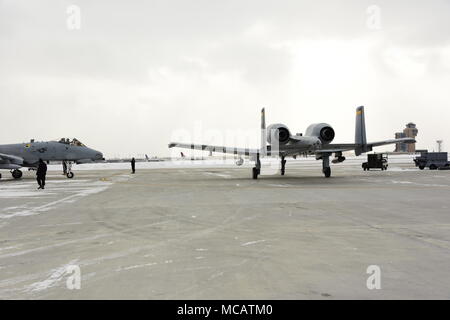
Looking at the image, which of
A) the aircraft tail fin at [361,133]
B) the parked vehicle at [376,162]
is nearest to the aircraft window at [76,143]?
the aircraft tail fin at [361,133]

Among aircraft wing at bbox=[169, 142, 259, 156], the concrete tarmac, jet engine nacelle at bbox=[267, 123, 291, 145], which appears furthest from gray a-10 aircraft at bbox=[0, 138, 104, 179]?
the concrete tarmac

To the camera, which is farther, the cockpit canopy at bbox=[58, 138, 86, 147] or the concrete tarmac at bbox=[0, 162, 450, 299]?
the cockpit canopy at bbox=[58, 138, 86, 147]

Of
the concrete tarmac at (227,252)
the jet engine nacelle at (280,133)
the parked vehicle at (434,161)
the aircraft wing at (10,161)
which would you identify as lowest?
the concrete tarmac at (227,252)

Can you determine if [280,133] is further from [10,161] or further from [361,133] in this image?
[10,161]

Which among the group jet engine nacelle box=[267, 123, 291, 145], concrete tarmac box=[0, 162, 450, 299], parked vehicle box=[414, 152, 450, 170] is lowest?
concrete tarmac box=[0, 162, 450, 299]

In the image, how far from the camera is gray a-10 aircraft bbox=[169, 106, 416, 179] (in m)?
24.4

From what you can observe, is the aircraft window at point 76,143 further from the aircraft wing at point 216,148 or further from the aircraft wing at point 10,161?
the aircraft wing at point 216,148

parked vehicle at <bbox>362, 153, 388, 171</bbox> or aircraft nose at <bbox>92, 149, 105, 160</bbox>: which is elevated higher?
aircraft nose at <bbox>92, 149, 105, 160</bbox>

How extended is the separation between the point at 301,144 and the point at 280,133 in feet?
6.32

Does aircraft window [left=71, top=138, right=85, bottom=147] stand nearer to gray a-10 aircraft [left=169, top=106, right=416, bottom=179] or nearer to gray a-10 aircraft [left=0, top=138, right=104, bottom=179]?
gray a-10 aircraft [left=0, top=138, right=104, bottom=179]

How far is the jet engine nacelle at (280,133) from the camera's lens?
24.1 metres

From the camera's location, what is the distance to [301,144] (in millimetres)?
24969
